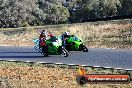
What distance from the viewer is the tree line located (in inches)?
2792

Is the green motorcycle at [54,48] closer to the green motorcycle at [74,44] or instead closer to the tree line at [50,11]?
the green motorcycle at [74,44]

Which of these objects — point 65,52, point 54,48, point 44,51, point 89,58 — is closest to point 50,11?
point 44,51

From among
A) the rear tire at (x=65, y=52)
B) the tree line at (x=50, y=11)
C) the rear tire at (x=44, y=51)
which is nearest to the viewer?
the rear tire at (x=65, y=52)

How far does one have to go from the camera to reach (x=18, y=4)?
7188 cm

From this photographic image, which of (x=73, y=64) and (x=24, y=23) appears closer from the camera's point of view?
(x=73, y=64)

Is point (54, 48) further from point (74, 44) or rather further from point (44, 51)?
point (74, 44)

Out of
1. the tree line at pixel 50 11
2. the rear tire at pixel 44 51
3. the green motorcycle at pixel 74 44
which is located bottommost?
the tree line at pixel 50 11

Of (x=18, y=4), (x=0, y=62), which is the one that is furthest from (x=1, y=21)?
(x=0, y=62)

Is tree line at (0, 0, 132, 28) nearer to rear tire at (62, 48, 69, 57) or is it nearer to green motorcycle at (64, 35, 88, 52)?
A: green motorcycle at (64, 35, 88, 52)

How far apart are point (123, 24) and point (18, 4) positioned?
38.7 meters

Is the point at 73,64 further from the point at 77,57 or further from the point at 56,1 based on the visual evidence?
the point at 56,1

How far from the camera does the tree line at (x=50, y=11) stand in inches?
2792

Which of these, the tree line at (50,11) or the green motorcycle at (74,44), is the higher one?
the green motorcycle at (74,44)

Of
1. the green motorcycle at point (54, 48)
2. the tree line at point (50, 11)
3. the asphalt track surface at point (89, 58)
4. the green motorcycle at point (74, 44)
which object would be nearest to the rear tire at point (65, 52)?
the green motorcycle at point (54, 48)
